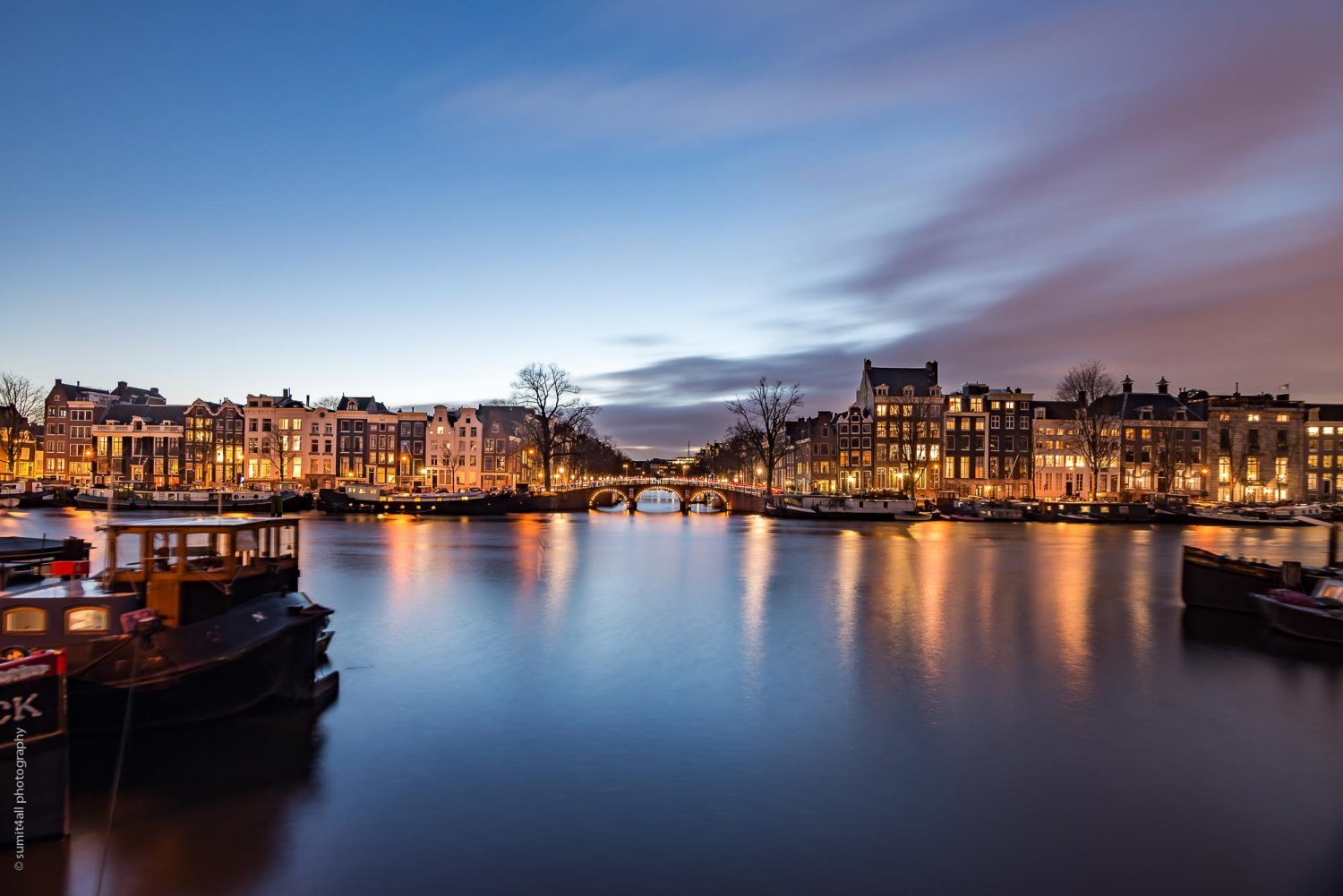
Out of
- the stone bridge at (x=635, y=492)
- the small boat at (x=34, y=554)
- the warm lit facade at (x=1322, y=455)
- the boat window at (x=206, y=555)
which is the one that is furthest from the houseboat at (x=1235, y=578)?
the warm lit facade at (x=1322, y=455)

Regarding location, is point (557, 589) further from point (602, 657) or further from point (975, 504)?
point (975, 504)

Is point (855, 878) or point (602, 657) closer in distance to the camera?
point (855, 878)

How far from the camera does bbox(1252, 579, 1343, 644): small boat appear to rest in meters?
23.0

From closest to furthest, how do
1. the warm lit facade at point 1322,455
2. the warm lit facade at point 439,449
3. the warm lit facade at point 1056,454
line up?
the warm lit facade at point 1056,454, the warm lit facade at point 1322,455, the warm lit facade at point 439,449

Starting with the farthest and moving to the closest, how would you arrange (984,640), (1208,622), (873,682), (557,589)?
(557,589), (1208,622), (984,640), (873,682)

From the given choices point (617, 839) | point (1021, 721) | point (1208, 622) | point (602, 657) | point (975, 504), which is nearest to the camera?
point (617, 839)

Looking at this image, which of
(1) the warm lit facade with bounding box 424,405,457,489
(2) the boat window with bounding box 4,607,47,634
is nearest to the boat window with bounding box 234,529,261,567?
(2) the boat window with bounding box 4,607,47,634

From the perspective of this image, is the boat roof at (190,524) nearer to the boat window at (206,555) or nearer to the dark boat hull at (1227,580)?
the boat window at (206,555)

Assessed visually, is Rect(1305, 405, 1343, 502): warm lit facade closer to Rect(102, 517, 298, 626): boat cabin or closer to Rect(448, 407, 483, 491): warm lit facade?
Rect(448, 407, 483, 491): warm lit facade

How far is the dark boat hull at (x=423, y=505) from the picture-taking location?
85000 mm

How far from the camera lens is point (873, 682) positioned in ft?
63.9

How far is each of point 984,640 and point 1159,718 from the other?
7.48 meters

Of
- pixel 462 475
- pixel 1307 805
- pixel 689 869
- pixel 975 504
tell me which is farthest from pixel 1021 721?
pixel 462 475

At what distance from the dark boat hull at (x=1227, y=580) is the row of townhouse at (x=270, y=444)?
93776 millimetres
